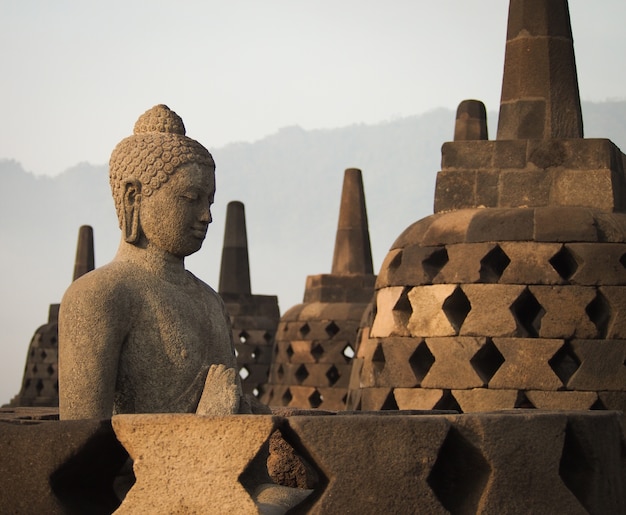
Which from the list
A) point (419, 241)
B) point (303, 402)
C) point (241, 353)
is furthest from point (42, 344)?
point (419, 241)

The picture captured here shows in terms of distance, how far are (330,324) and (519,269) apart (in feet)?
29.7

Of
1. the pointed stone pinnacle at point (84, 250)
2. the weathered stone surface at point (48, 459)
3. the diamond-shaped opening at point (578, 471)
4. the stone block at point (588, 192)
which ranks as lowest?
the pointed stone pinnacle at point (84, 250)

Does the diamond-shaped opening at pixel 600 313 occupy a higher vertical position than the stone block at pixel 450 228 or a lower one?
lower

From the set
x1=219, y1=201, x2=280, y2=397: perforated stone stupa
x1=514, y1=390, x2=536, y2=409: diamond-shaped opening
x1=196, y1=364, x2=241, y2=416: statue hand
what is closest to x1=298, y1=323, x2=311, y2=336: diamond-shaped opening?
x1=219, y1=201, x2=280, y2=397: perforated stone stupa

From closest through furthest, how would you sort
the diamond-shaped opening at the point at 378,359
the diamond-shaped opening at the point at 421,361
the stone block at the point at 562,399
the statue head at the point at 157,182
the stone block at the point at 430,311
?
the statue head at the point at 157,182, the stone block at the point at 562,399, the stone block at the point at 430,311, the diamond-shaped opening at the point at 421,361, the diamond-shaped opening at the point at 378,359

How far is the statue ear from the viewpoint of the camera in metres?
5.72

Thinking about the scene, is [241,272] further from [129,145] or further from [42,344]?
[129,145]

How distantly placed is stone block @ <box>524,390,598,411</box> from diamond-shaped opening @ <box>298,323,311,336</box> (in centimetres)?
934

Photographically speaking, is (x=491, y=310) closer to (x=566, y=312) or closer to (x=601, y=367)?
(x=566, y=312)

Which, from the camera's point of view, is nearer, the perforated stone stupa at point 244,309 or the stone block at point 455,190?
the stone block at point 455,190

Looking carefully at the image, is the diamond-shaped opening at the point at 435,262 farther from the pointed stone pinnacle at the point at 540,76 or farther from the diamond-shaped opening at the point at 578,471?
the diamond-shaped opening at the point at 578,471

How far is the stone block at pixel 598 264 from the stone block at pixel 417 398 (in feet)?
4.13

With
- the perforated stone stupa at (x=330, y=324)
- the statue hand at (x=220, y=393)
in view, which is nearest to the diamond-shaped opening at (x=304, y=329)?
the perforated stone stupa at (x=330, y=324)

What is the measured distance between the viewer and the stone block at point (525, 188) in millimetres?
9414
